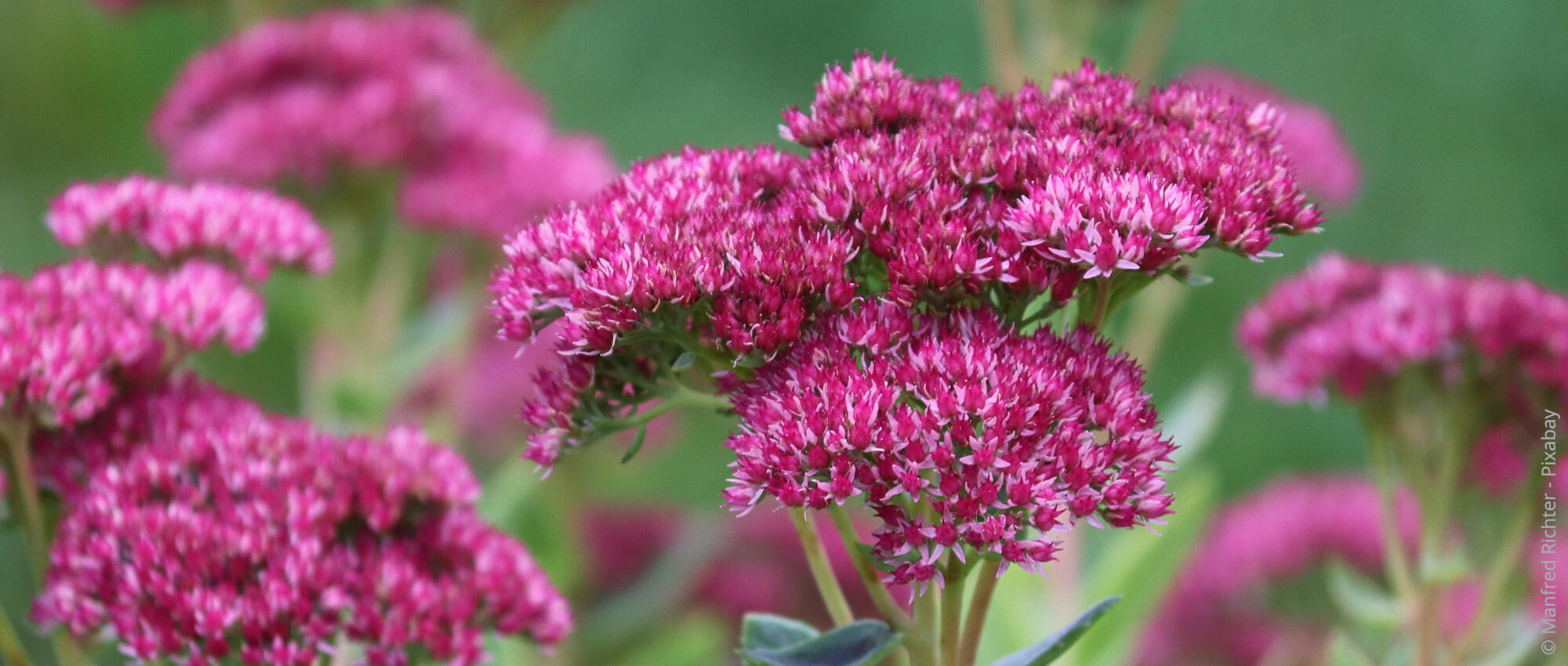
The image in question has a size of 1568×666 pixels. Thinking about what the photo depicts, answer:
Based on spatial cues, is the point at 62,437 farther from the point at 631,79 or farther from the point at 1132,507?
the point at 631,79

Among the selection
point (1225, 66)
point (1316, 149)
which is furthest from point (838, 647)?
point (1225, 66)

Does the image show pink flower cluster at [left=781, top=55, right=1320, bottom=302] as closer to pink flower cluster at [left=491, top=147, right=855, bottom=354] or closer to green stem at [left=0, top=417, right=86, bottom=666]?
pink flower cluster at [left=491, top=147, right=855, bottom=354]

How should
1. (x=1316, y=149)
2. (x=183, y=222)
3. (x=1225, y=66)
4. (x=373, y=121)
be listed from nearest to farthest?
(x=183, y=222), (x=373, y=121), (x=1316, y=149), (x=1225, y=66)

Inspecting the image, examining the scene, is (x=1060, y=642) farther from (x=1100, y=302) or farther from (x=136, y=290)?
(x=136, y=290)

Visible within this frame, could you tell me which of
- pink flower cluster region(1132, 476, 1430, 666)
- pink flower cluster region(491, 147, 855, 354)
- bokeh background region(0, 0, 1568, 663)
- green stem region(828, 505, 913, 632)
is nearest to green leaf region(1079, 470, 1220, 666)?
pink flower cluster region(1132, 476, 1430, 666)

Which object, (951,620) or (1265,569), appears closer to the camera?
(951,620)
